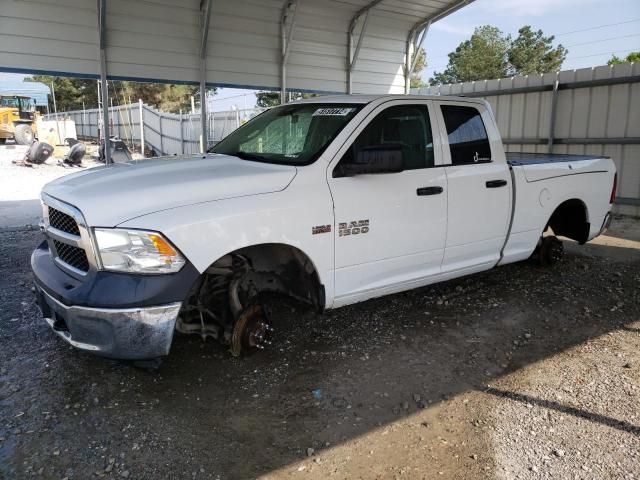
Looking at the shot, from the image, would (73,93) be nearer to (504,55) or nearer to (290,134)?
(504,55)

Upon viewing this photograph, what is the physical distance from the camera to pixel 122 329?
310cm

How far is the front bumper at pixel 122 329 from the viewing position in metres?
3.09

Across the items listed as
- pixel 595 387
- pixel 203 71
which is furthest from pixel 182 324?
pixel 203 71

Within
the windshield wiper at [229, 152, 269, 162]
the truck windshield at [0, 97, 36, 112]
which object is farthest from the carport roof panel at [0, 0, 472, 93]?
the truck windshield at [0, 97, 36, 112]

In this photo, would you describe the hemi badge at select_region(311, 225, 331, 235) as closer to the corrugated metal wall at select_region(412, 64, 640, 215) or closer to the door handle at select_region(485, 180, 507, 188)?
the door handle at select_region(485, 180, 507, 188)

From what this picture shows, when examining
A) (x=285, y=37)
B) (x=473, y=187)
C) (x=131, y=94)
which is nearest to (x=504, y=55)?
(x=131, y=94)

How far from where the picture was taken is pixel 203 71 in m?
9.44

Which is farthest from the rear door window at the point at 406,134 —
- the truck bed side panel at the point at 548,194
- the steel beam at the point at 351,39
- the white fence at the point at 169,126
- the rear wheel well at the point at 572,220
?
the white fence at the point at 169,126

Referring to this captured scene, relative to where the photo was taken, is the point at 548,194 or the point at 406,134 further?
the point at 548,194

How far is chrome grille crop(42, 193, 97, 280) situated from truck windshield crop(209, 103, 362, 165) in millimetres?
1510

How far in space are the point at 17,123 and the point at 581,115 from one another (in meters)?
27.5

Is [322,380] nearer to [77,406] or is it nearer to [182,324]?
[182,324]

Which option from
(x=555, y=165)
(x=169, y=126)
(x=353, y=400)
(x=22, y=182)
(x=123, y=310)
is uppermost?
(x=169, y=126)

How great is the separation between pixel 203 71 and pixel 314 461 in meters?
8.08
